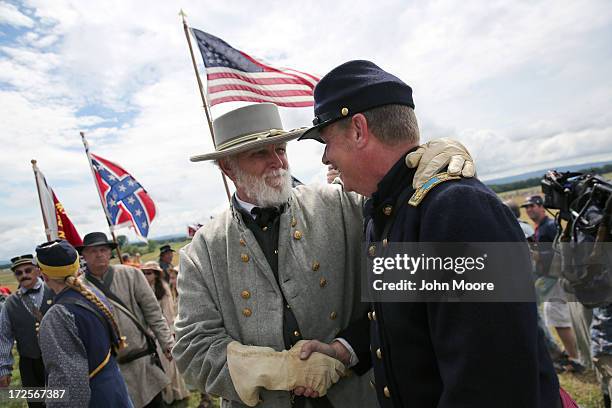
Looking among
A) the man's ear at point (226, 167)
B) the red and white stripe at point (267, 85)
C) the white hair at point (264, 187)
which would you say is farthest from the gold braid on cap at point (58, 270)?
the red and white stripe at point (267, 85)

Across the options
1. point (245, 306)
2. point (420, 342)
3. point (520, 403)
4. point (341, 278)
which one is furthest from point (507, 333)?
point (245, 306)

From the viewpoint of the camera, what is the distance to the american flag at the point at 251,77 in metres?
4.99

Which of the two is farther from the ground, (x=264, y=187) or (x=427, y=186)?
(x=264, y=187)

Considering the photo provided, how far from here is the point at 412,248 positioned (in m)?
1.57

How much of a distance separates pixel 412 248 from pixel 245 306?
4.13ft

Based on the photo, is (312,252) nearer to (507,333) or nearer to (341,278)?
(341,278)

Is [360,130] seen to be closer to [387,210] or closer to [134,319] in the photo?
[387,210]

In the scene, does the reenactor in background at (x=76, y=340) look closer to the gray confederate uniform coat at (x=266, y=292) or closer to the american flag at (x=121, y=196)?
the gray confederate uniform coat at (x=266, y=292)

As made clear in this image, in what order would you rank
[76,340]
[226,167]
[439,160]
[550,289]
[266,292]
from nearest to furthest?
1. [439,160]
2. [266,292]
3. [226,167]
4. [76,340]
5. [550,289]

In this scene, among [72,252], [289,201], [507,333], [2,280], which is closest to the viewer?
[507,333]

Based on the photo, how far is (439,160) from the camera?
1.62 m

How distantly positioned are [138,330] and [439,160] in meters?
4.77

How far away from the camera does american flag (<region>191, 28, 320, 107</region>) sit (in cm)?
499

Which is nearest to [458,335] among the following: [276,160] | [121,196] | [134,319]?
[276,160]
